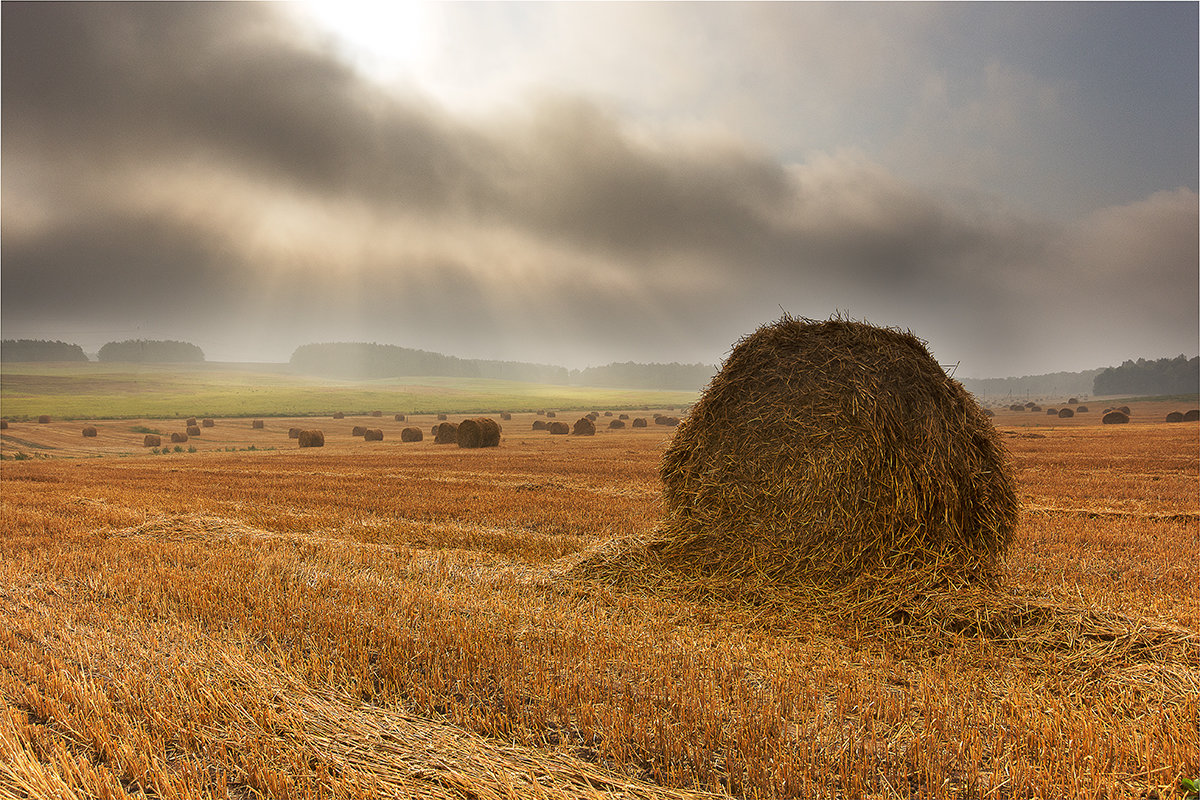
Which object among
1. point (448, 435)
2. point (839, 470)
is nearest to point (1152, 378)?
point (448, 435)

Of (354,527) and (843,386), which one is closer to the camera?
(843,386)

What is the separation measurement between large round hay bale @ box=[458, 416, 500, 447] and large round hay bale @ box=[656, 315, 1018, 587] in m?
23.8

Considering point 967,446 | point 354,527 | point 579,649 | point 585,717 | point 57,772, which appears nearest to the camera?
point 57,772

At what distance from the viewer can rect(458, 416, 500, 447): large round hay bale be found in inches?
1213

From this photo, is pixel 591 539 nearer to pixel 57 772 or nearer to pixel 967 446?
pixel 967 446

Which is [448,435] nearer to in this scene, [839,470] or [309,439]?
[309,439]

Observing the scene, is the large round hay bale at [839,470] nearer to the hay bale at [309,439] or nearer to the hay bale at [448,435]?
the hay bale at [448,435]

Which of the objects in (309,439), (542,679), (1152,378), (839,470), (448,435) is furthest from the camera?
(1152,378)

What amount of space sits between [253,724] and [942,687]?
183 inches

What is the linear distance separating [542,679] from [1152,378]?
20719 cm

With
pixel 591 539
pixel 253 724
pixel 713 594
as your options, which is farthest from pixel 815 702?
pixel 591 539

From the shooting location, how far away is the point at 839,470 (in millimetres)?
6789

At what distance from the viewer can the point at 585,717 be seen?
12.9ft

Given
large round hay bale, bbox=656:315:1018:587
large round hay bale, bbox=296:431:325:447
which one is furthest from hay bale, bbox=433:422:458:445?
large round hay bale, bbox=656:315:1018:587
